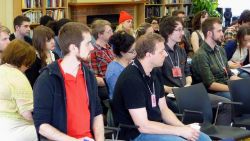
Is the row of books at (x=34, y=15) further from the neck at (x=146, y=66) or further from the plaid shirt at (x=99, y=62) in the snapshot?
the neck at (x=146, y=66)

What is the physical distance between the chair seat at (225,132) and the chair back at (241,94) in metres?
0.46

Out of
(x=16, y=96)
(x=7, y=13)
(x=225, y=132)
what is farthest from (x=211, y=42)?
(x=7, y=13)

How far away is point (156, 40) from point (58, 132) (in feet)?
3.99

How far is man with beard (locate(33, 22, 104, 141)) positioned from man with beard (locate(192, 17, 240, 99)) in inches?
88.1

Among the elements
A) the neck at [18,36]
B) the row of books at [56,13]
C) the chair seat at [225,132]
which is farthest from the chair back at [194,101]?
the row of books at [56,13]

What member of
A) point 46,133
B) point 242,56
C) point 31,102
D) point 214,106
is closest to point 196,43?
point 242,56

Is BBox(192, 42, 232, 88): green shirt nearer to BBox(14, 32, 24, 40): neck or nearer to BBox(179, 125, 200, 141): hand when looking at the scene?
BBox(179, 125, 200, 141): hand

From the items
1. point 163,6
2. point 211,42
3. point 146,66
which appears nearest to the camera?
point 146,66

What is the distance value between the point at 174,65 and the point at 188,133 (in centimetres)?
158

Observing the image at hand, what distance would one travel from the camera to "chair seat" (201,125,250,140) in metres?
3.98

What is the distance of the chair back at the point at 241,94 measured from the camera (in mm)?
4625

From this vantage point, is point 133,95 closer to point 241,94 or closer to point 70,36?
point 70,36

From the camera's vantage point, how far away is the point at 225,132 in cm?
410

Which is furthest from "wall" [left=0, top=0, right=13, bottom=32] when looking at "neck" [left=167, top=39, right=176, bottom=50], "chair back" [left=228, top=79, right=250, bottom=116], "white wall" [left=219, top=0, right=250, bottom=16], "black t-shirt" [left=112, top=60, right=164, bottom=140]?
"white wall" [left=219, top=0, right=250, bottom=16]
